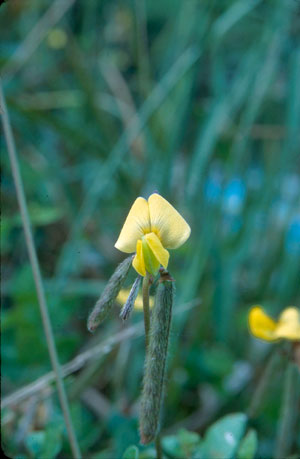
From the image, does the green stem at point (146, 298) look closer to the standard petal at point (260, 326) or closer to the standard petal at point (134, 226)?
the standard petal at point (134, 226)

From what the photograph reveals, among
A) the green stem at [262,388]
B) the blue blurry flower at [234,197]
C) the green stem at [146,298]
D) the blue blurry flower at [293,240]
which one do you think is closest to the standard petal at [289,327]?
the green stem at [262,388]

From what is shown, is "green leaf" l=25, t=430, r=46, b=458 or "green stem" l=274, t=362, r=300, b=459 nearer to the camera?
"green leaf" l=25, t=430, r=46, b=458

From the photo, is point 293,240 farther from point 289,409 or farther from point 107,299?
point 107,299

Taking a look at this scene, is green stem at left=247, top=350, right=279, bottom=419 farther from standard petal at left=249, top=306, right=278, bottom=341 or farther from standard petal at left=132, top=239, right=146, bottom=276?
standard petal at left=132, top=239, right=146, bottom=276

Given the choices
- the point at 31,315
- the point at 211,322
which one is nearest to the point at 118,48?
the point at 211,322

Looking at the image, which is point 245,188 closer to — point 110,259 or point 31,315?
point 110,259

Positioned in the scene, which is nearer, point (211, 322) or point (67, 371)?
point (67, 371)

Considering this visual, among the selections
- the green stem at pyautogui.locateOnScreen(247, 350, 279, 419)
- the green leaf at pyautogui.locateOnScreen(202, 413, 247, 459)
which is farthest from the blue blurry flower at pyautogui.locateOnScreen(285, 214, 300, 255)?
the green leaf at pyautogui.locateOnScreen(202, 413, 247, 459)
